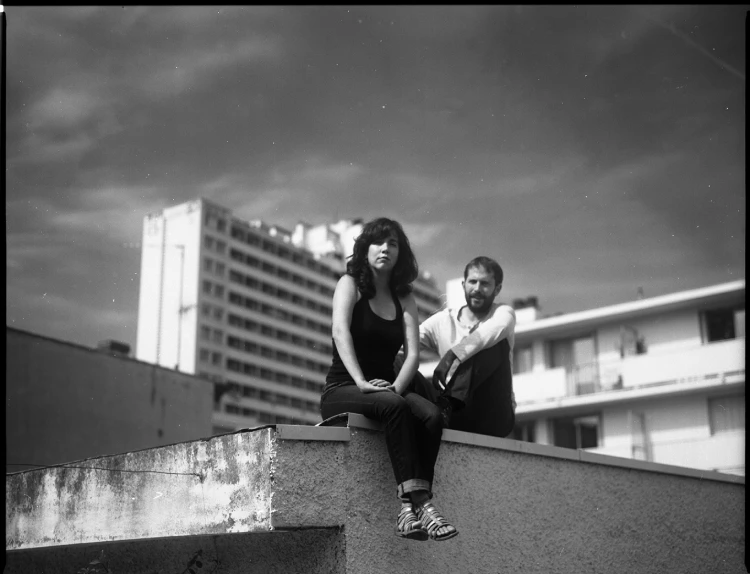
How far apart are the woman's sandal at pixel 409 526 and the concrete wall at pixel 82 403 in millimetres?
14667

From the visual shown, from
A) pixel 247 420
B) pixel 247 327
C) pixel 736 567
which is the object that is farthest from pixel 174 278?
pixel 736 567

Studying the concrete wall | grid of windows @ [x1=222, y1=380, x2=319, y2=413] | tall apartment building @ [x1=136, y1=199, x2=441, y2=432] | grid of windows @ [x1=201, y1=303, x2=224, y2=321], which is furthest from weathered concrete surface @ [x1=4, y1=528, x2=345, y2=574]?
grid of windows @ [x1=222, y1=380, x2=319, y2=413]

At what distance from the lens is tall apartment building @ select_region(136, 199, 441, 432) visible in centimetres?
9631

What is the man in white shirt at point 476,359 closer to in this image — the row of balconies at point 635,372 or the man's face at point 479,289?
the man's face at point 479,289

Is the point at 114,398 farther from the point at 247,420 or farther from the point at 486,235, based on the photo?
the point at 247,420

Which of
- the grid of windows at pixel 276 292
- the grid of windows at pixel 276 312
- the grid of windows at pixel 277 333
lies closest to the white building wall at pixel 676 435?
the grid of windows at pixel 277 333

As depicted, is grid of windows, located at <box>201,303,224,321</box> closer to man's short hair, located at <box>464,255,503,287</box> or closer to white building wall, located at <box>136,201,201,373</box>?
white building wall, located at <box>136,201,201,373</box>

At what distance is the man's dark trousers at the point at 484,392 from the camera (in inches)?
161

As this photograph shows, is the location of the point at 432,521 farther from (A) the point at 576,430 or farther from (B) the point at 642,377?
(A) the point at 576,430

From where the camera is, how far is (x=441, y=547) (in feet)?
11.2

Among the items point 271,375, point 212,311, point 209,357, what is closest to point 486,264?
point 209,357

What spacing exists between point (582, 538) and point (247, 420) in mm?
97704

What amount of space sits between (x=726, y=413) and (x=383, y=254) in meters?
23.3

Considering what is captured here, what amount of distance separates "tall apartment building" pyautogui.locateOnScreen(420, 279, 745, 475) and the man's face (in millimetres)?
19708
